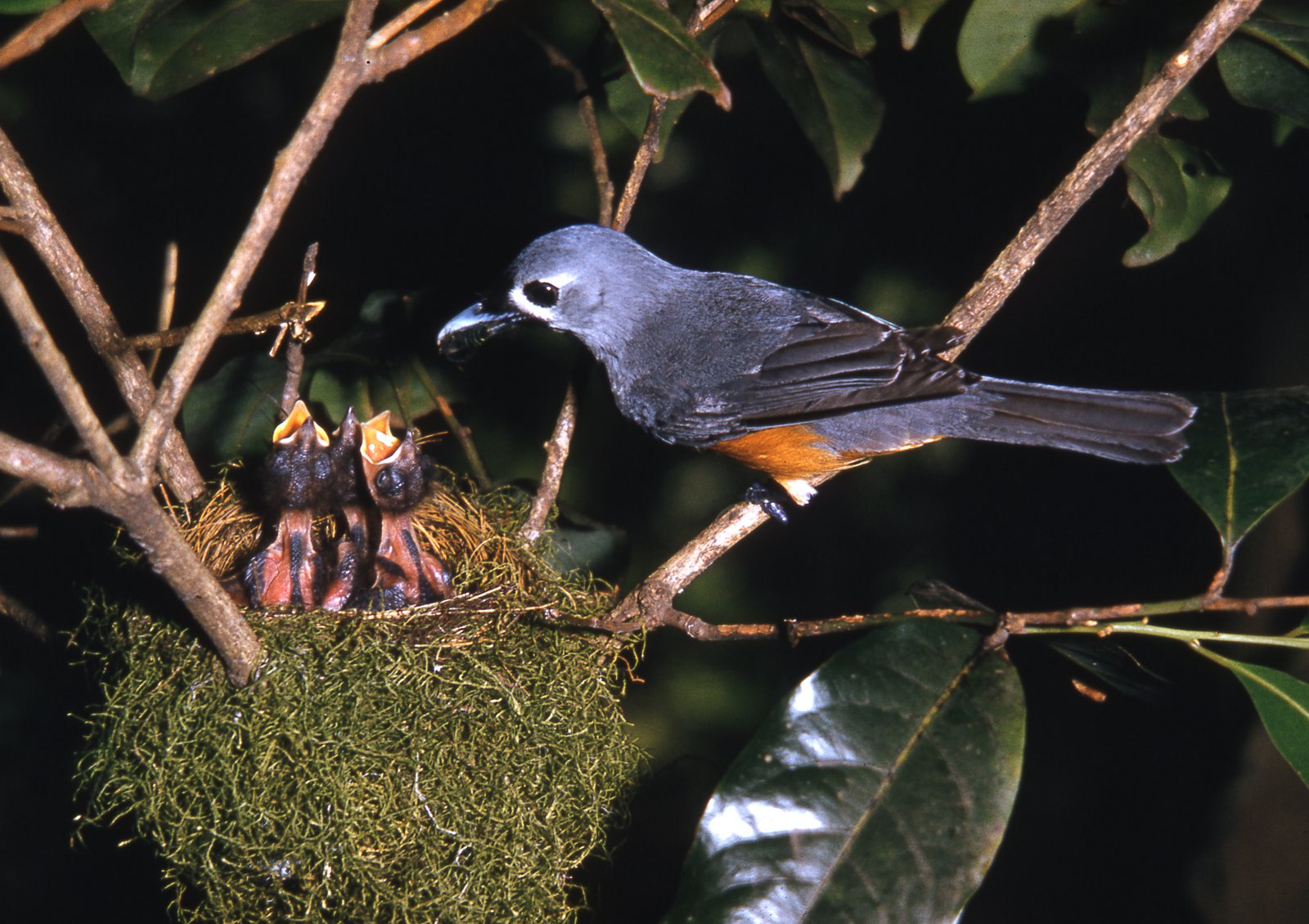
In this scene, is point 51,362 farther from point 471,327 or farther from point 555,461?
point 471,327

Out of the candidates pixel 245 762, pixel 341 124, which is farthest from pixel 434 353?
pixel 245 762

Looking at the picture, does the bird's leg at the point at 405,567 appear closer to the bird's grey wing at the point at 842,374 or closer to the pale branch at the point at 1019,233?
the pale branch at the point at 1019,233

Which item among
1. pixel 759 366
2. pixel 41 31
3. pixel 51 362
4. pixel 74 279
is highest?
pixel 41 31

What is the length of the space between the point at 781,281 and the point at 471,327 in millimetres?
1084

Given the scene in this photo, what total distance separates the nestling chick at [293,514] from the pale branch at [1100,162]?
1250 mm

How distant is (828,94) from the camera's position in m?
1.84

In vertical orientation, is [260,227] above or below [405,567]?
above

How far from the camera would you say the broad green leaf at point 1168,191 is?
1.64 meters

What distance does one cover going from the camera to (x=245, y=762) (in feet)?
4.67

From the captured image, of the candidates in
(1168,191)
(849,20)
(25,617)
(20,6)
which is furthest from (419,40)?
(25,617)

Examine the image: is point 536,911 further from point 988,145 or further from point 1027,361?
point 988,145

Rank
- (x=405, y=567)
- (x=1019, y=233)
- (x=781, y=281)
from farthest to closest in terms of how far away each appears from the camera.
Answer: (x=781, y=281), (x=405, y=567), (x=1019, y=233)

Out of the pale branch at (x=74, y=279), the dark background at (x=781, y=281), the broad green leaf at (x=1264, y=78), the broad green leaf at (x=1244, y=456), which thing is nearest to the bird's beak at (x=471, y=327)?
the dark background at (x=781, y=281)

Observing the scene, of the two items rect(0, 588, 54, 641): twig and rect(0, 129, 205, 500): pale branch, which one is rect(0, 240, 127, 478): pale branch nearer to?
rect(0, 129, 205, 500): pale branch
